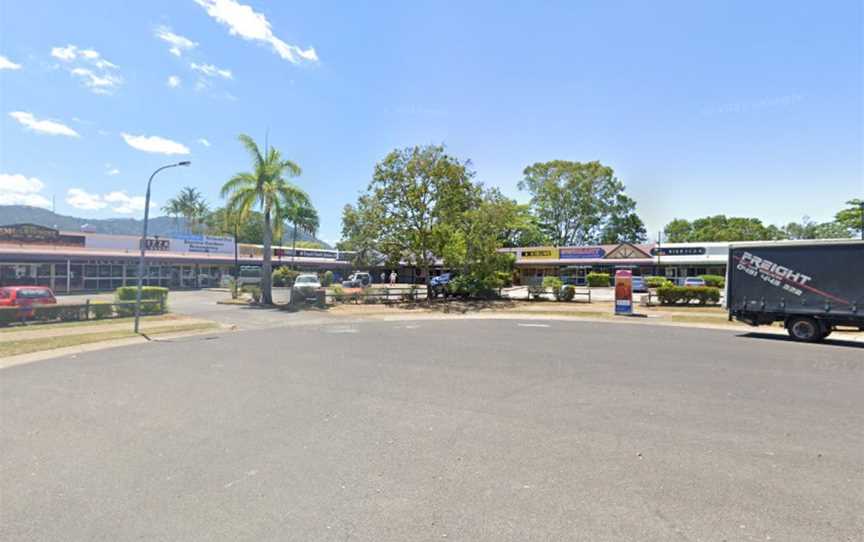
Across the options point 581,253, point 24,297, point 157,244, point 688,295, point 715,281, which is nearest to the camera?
point 24,297

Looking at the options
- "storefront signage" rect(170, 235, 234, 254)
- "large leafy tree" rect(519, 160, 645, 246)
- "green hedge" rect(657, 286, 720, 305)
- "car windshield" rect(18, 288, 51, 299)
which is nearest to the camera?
"car windshield" rect(18, 288, 51, 299)

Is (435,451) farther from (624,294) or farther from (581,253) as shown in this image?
(581,253)

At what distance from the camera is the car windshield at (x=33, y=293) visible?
62.7ft

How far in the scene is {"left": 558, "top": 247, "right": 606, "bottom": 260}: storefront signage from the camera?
48.4m

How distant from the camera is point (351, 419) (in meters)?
6.51

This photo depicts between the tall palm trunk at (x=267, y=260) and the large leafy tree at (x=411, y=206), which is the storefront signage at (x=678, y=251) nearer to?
the large leafy tree at (x=411, y=206)

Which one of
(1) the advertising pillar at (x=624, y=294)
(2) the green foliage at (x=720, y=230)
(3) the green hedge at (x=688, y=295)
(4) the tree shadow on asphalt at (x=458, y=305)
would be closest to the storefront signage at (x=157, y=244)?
(4) the tree shadow on asphalt at (x=458, y=305)

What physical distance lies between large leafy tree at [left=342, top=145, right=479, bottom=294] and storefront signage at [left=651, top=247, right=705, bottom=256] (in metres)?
24.4

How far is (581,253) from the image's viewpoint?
49219mm

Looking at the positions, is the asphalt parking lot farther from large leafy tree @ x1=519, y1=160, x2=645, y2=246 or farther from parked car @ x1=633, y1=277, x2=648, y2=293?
large leafy tree @ x1=519, y1=160, x2=645, y2=246

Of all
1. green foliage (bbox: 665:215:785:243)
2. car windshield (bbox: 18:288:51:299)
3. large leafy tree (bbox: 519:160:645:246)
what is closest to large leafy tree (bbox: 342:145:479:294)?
car windshield (bbox: 18:288:51:299)

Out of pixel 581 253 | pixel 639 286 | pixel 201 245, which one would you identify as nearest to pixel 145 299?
pixel 201 245

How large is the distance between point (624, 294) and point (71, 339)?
2329 cm

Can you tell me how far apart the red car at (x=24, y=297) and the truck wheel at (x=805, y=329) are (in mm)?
28838
